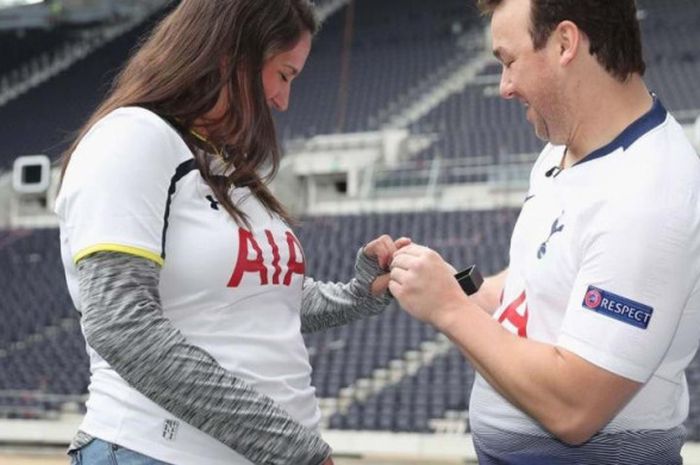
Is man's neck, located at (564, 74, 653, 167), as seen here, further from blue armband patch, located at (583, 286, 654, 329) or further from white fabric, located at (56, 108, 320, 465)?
white fabric, located at (56, 108, 320, 465)

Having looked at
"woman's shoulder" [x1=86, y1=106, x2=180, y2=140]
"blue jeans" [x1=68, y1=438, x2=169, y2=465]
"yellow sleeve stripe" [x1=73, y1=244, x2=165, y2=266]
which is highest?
"woman's shoulder" [x1=86, y1=106, x2=180, y2=140]

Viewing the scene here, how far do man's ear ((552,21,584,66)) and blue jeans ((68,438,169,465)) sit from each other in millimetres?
795

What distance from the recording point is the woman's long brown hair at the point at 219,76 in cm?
133

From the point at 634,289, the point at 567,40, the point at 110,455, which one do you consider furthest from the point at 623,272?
the point at 110,455

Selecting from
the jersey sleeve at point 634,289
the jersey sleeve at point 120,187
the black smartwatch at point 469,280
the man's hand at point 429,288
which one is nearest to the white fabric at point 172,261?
the jersey sleeve at point 120,187

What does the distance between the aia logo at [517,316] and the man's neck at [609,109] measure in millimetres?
259

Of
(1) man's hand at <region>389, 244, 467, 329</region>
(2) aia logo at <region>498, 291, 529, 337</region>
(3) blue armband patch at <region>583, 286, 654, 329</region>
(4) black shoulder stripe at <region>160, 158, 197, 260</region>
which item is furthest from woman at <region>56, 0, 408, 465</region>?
(3) blue armband patch at <region>583, 286, 654, 329</region>

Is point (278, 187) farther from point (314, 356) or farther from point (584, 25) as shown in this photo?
point (584, 25)

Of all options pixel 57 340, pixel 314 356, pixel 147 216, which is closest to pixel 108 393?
pixel 147 216

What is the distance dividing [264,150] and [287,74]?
0.47 ft

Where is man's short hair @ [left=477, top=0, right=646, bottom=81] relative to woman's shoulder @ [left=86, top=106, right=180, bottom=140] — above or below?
above

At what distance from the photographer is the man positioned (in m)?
1.27

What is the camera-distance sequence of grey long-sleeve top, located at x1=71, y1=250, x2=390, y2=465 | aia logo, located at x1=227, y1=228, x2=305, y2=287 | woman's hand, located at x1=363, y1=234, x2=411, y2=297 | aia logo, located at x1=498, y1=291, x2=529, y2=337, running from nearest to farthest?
grey long-sleeve top, located at x1=71, y1=250, x2=390, y2=465
aia logo, located at x1=227, y1=228, x2=305, y2=287
aia logo, located at x1=498, y1=291, x2=529, y2=337
woman's hand, located at x1=363, y1=234, x2=411, y2=297

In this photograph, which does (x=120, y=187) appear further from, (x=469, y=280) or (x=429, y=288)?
(x=469, y=280)
